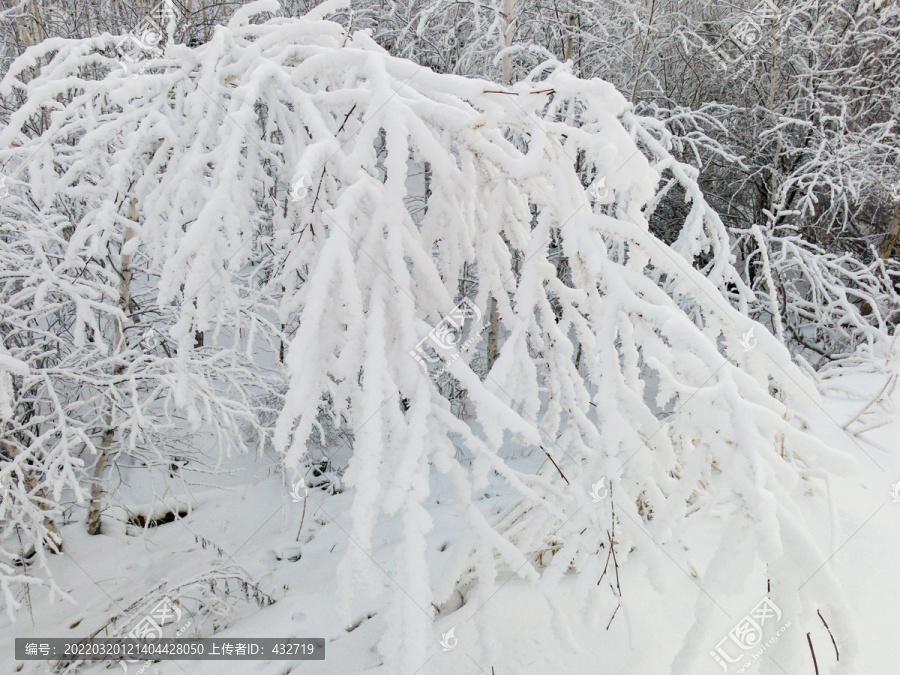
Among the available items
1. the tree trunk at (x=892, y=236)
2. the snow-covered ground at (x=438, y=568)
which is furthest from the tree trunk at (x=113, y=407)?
the tree trunk at (x=892, y=236)

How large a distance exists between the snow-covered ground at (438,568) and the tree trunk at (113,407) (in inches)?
9.1

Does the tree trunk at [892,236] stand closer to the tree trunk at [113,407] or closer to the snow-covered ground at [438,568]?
the snow-covered ground at [438,568]

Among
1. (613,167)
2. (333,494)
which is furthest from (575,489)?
(333,494)

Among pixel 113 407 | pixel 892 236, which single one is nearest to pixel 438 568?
pixel 113 407

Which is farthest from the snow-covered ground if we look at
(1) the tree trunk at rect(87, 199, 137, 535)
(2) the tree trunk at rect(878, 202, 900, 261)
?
(2) the tree trunk at rect(878, 202, 900, 261)

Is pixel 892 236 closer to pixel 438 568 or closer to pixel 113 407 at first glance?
pixel 438 568

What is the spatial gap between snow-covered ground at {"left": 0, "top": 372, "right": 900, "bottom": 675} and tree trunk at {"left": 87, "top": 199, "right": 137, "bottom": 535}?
0.76 feet

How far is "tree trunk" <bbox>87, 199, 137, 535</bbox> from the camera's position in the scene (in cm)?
339

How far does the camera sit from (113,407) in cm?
348

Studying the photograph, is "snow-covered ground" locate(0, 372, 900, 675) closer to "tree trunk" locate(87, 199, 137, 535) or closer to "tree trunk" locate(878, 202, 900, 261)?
"tree trunk" locate(87, 199, 137, 535)

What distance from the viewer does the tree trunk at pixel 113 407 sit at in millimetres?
3395

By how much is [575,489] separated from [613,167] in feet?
2.76

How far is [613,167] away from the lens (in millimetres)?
1179

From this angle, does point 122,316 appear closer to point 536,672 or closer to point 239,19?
point 239,19
